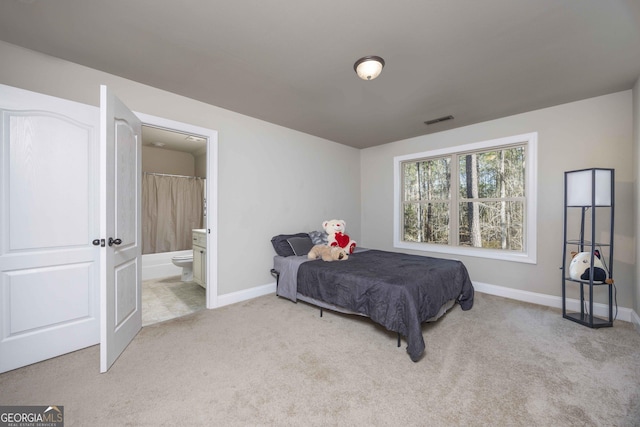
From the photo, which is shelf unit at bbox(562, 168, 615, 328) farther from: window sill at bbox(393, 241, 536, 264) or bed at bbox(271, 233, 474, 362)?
bed at bbox(271, 233, 474, 362)

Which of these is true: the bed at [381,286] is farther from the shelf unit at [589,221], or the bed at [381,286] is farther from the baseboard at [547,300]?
the shelf unit at [589,221]

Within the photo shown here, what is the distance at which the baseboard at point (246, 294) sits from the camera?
3.22 metres

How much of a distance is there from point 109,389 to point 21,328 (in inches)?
36.8

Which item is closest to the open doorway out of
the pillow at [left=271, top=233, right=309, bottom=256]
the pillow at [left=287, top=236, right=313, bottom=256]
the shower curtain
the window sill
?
the shower curtain

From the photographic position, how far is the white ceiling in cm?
165

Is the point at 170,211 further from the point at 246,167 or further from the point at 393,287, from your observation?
the point at 393,287

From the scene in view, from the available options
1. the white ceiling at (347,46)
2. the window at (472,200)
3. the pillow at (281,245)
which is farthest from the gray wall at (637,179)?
the pillow at (281,245)

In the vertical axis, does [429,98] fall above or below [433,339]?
above

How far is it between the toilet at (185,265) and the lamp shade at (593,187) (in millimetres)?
5173

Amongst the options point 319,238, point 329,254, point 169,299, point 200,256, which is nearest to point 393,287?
point 329,254

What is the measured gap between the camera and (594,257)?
264cm

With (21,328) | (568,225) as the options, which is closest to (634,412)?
(568,225)

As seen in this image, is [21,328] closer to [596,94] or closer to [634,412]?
[634,412]

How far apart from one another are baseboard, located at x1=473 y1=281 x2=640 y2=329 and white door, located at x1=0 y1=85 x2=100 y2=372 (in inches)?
180
